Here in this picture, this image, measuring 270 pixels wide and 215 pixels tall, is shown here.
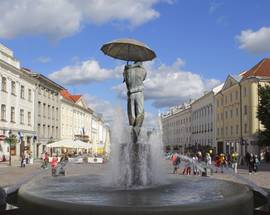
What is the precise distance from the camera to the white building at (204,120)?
8812 centimetres

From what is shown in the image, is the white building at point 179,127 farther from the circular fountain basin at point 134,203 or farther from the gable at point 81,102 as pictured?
the circular fountain basin at point 134,203

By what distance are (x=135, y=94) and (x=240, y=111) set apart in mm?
59659

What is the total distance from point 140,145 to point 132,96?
1415mm

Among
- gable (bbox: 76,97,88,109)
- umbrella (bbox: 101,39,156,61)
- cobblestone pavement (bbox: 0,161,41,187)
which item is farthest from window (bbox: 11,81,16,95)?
umbrella (bbox: 101,39,156,61)

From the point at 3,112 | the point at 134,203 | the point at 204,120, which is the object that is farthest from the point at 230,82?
the point at 134,203

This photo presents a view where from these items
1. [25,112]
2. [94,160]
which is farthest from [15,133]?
[94,160]

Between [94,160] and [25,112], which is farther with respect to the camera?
[25,112]

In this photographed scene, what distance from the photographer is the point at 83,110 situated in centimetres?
10281

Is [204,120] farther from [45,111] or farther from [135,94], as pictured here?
[135,94]

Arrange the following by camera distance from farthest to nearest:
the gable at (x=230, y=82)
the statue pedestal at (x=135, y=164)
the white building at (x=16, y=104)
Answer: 1. the gable at (x=230, y=82)
2. the white building at (x=16, y=104)
3. the statue pedestal at (x=135, y=164)

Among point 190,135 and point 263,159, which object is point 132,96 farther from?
point 190,135

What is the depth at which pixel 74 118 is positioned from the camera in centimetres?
9188

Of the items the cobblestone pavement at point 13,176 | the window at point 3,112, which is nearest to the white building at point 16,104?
the window at point 3,112

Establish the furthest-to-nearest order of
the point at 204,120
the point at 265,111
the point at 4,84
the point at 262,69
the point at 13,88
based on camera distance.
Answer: the point at 204,120 → the point at 262,69 → the point at 13,88 → the point at 4,84 → the point at 265,111
